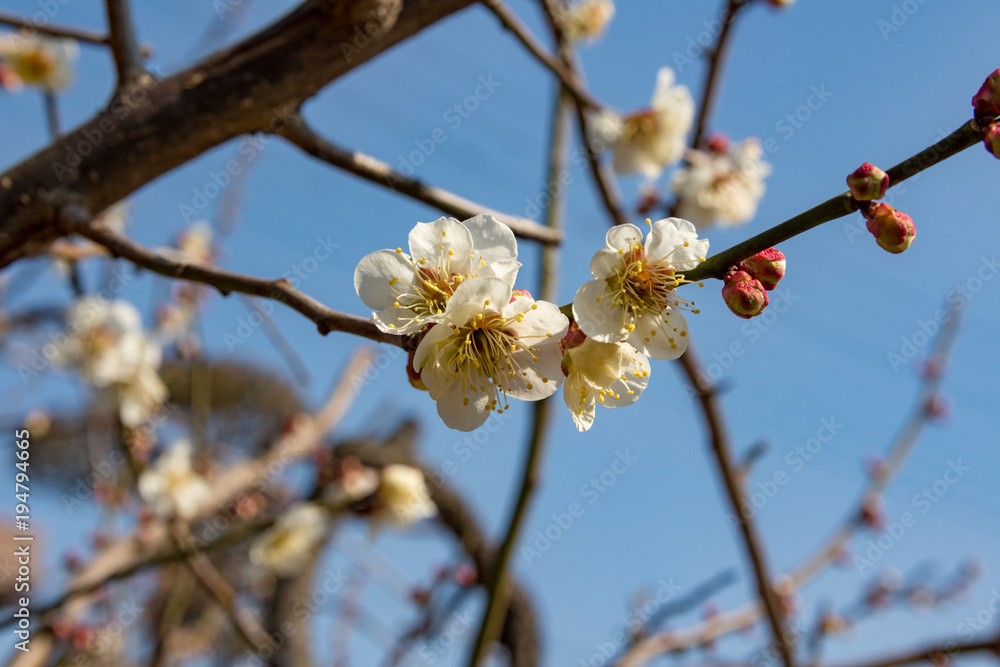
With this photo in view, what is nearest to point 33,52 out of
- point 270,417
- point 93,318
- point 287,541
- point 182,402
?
point 93,318

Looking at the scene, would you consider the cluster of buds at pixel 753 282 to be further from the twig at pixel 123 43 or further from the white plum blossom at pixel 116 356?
the white plum blossom at pixel 116 356

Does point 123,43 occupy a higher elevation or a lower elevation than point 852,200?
higher

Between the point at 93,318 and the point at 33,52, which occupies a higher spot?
the point at 33,52

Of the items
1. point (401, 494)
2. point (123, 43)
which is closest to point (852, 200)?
point (123, 43)

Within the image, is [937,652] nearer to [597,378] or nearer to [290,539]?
[597,378]

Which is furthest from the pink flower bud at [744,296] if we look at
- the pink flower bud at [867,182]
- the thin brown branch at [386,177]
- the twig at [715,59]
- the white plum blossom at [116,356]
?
the white plum blossom at [116,356]

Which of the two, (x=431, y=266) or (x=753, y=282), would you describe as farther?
(x=431, y=266)

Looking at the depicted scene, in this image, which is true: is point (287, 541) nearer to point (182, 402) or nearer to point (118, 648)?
point (118, 648)

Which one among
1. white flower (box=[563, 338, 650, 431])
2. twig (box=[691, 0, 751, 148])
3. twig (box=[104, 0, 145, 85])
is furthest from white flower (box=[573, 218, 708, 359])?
twig (box=[691, 0, 751, 148])
